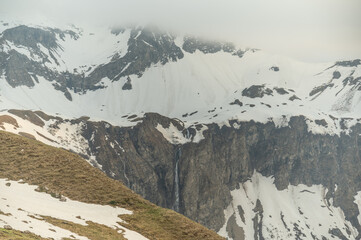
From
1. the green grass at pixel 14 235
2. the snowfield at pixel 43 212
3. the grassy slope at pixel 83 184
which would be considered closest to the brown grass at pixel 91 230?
the snowfield at pixel 43 212

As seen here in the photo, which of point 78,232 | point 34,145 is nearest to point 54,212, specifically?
point 78,232

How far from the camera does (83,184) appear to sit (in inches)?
2340

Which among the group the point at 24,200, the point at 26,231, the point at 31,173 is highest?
the point at 31,173

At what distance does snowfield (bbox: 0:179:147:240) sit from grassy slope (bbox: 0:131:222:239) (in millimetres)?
1858

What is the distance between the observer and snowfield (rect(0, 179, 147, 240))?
38469 millimetres

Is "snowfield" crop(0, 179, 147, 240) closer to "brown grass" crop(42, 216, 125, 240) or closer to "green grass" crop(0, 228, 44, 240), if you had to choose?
"brown grass" crop(42, 216, 125, 240)

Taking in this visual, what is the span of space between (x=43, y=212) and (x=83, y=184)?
12831 millimetres

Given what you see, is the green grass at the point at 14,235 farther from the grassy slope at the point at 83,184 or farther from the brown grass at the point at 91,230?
the grassy slope at the point at 83,184

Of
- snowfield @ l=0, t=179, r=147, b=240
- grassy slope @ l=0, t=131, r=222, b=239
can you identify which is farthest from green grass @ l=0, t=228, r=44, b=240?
grassy slope @ l=0, t=131, r=222, b=239

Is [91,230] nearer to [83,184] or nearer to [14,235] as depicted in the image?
[14,235]

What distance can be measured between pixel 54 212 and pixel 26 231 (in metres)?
13.0

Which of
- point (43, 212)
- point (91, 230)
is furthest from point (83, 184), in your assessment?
point (91, 230)

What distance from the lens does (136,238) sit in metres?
47.2

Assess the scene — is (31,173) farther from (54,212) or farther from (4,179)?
(54,212)
